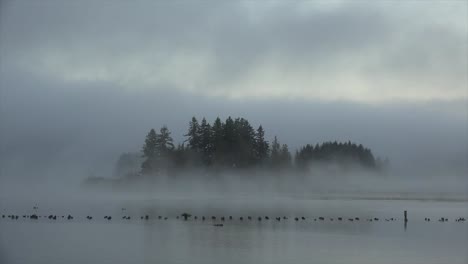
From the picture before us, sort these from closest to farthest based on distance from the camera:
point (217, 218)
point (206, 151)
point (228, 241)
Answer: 1. point (228, 241)
2. point (217, 218)
3. point (206, 151)

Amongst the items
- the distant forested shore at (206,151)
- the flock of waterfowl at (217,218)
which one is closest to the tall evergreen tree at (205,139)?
the distant forested shore at (206,151)

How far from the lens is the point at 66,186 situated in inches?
6806

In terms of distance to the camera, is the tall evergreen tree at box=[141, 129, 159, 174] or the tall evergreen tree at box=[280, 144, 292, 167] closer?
the tall evergreen tree at box=[141, 129, 159, 174]

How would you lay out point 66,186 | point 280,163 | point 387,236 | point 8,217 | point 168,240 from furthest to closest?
point 66,186 < point 280,163 < point 8,217 < point 387,236 < point 168,240

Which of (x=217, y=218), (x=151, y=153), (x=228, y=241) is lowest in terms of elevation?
(x=228, y=241)

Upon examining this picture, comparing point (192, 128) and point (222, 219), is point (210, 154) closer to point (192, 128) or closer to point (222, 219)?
point (192, 128)

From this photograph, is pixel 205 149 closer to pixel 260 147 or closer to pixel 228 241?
pixel 260 147

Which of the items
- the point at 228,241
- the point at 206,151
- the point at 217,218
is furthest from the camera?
the point at 206,151

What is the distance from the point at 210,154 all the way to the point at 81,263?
99491mm

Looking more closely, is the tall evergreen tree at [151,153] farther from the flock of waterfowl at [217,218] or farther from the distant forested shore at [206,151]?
the flock of waterfowl at [217,218]

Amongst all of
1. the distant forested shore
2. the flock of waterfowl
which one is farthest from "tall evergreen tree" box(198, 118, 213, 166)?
the flock of waterfowl

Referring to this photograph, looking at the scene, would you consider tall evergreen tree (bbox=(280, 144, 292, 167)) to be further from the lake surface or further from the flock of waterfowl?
the lake surface

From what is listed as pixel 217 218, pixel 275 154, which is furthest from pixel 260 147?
pixel 217 218

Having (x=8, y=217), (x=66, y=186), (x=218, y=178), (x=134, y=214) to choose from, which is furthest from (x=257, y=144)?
(x=8, y=217)
